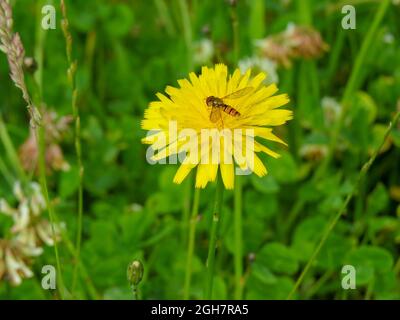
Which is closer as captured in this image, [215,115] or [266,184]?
[215,115]

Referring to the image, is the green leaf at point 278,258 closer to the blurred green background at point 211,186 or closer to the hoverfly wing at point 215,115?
the blurred green background at point 211,186

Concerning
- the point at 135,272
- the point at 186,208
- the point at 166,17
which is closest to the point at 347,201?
the point at 135,272

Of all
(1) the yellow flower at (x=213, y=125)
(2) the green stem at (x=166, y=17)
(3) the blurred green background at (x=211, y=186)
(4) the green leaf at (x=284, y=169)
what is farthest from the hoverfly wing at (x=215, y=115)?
(2) the green stem at (x=166, y=17)

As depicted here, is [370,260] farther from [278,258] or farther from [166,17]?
[166,17]
